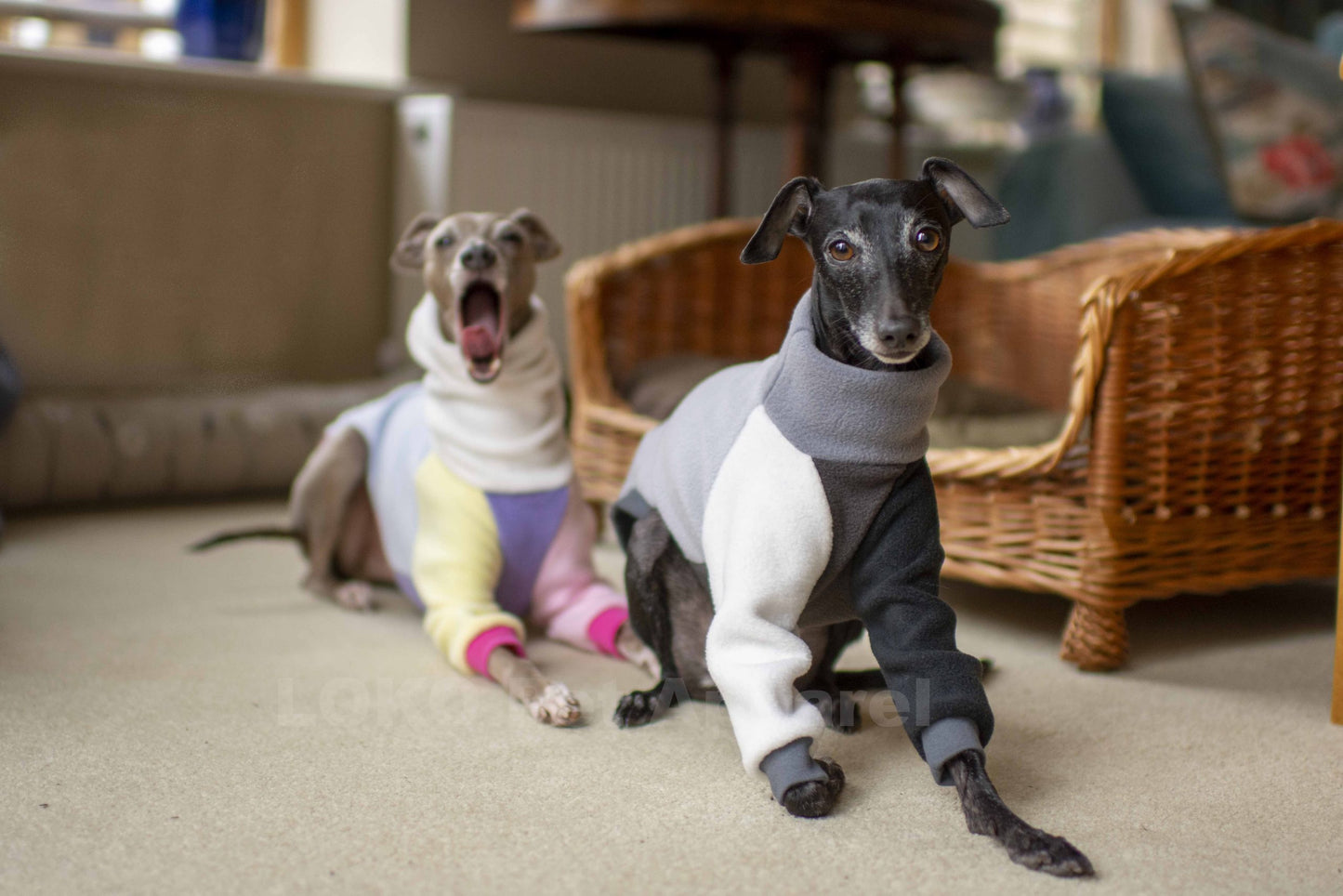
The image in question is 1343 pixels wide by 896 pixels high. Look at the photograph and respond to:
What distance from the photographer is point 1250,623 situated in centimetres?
180

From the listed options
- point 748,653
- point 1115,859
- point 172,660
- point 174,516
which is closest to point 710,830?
point 748,653

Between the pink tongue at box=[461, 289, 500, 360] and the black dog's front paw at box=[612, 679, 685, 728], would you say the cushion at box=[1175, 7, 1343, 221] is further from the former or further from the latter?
the black dog's front paw at box=[612, 679, 685, 728]

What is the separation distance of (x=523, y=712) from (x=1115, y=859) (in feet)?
2.11

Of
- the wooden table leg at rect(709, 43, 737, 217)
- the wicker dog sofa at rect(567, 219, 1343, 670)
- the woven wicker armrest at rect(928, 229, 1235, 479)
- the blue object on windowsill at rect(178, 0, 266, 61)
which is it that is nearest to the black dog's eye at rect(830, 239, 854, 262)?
the wicker dog sofa at rect(567, 219, 1343, 670)

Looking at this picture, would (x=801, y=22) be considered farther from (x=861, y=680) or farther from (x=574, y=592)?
(x=861, y=680)

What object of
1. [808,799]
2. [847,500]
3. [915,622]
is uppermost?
[847,500]

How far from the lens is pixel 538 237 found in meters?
1.71

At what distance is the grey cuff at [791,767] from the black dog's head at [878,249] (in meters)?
0.36

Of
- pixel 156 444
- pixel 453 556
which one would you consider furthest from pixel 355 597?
pixel 156 444

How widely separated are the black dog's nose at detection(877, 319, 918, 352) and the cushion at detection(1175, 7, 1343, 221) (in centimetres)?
185

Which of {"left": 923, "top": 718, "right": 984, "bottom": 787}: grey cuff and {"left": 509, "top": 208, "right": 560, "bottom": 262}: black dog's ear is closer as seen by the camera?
{"left": 923, "top": 718, "right": 984, "bottom": 787}: grey cuff

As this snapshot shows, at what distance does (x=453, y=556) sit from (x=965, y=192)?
773 mm

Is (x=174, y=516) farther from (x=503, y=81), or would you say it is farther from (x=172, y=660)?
(x=503, y=81)

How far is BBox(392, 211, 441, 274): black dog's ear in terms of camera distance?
5.47ft
